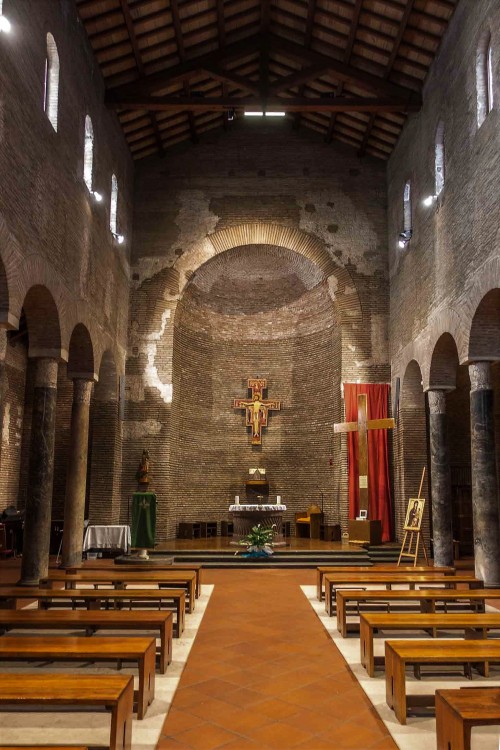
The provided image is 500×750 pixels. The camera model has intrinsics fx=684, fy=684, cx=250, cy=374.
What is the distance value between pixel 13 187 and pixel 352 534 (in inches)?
424

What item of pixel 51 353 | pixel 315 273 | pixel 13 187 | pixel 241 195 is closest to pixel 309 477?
pixel 315 273

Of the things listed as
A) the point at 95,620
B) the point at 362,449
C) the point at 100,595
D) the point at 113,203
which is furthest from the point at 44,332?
the point at 362,449

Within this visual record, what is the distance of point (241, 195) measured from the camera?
1872 centimetres

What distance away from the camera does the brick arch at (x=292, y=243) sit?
59.7 feet

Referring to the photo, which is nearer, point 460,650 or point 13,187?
point 460,650

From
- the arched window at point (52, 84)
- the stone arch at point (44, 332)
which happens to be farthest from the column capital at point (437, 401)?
the arched window at point (52, 84)

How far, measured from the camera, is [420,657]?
4531mm

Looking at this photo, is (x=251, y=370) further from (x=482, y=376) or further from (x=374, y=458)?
(x=482, y=376)

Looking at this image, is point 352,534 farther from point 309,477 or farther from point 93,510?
point 93,510

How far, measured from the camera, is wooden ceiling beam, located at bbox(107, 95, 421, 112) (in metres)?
15.3

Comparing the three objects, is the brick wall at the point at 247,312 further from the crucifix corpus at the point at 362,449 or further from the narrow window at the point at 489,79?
the narrow window at the point at 489,79

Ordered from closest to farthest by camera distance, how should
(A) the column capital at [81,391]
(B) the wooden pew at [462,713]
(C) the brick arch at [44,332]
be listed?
(B) the wooden pew at [462,713]
(C) the brick arch at [44,332]
(A) the column capital at [81,391]

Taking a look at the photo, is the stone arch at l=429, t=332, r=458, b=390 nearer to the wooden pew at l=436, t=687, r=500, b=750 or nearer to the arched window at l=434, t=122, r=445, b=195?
the arched window at l=434, t=122, r=445, b=195

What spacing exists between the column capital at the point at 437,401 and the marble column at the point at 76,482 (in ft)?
23.7
